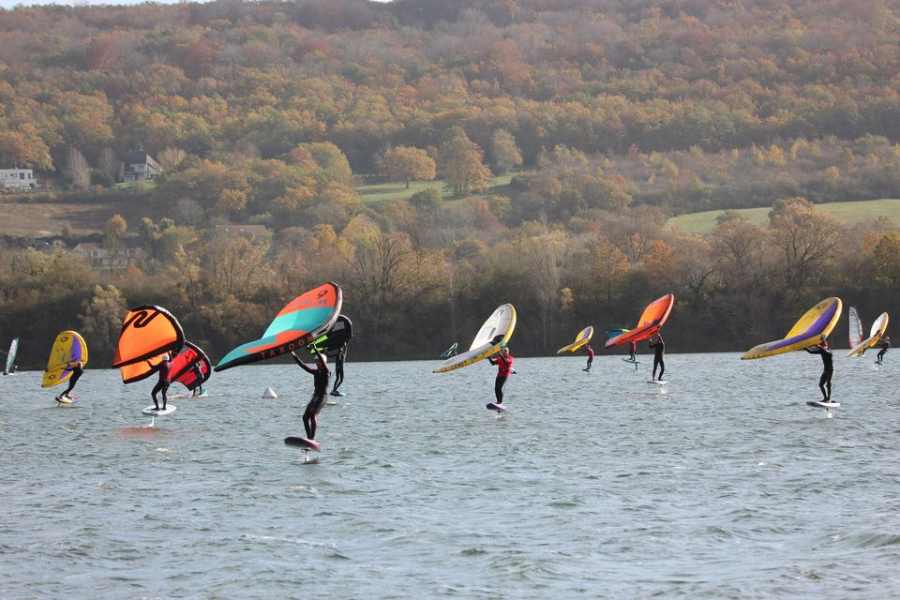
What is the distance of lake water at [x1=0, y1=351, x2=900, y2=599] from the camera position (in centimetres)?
1466

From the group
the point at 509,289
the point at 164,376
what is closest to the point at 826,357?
the point at 164,376

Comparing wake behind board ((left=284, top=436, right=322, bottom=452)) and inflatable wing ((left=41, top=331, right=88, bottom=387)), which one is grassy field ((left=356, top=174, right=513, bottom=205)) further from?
wake behind board ((left=284, top=436, right=322, bottom=452))

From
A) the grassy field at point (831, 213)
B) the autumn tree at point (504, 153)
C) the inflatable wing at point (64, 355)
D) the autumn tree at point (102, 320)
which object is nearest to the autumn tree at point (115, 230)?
the autumn tree at point (102, 320)

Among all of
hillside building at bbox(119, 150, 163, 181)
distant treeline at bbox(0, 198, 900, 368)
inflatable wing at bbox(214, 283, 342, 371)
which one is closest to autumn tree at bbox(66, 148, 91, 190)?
hillside building at bbox(119, 150, 163, 181)

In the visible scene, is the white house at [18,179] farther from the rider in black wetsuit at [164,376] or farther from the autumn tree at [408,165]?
the rider in black wetsuit at [164,376]

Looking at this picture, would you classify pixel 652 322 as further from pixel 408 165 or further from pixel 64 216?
pixel 408 165

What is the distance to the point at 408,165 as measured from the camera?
178000 millimetres

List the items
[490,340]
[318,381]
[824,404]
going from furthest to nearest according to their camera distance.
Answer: [824,404] → [490,340] → [318,381]

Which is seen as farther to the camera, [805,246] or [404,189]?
[404,189]

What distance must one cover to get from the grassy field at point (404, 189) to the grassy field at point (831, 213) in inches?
1489

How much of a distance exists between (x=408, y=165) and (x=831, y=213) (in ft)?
238

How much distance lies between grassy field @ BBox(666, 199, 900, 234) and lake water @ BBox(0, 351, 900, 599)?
87.6m

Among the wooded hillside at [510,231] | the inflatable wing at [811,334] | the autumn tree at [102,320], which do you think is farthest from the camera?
the wooded hillside at [510,231]

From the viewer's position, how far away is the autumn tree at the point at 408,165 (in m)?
177
